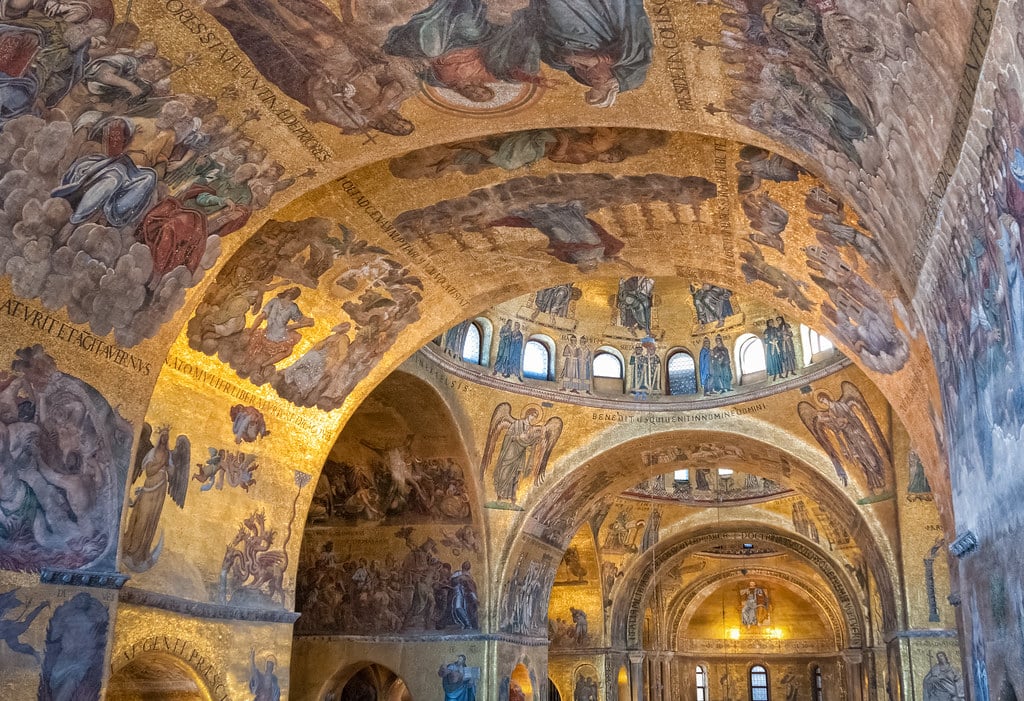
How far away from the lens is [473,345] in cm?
2416

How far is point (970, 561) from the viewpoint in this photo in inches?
350

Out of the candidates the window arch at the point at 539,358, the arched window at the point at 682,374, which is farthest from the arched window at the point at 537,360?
the arched window at the point at 682,374

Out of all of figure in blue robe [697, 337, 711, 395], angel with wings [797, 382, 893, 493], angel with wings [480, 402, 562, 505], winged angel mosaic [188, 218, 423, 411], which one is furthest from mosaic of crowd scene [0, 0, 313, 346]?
figure in blue robe [697, 337, 711, 395]

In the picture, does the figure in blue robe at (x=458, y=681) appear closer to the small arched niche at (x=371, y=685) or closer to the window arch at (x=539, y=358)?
the small arched niche at (x=371, y=685)

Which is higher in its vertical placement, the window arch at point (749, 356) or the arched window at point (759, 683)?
the window arch at point (749, 356)

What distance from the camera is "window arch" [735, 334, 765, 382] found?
25.6m

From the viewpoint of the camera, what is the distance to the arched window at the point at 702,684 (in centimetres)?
4778

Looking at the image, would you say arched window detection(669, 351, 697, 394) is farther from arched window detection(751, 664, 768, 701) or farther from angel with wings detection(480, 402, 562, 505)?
arched window detection(751, 664, 768, 701)

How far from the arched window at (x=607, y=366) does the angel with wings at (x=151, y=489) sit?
13904 mm

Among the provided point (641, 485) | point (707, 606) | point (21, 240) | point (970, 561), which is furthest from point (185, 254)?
point (707, 606)

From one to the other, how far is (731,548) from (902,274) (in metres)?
32.3

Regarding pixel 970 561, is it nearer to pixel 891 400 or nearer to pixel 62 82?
pixel 891 400

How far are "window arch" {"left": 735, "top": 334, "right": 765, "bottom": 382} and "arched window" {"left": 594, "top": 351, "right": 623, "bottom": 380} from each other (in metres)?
3.17

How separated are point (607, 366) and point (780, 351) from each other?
472 centimetres
